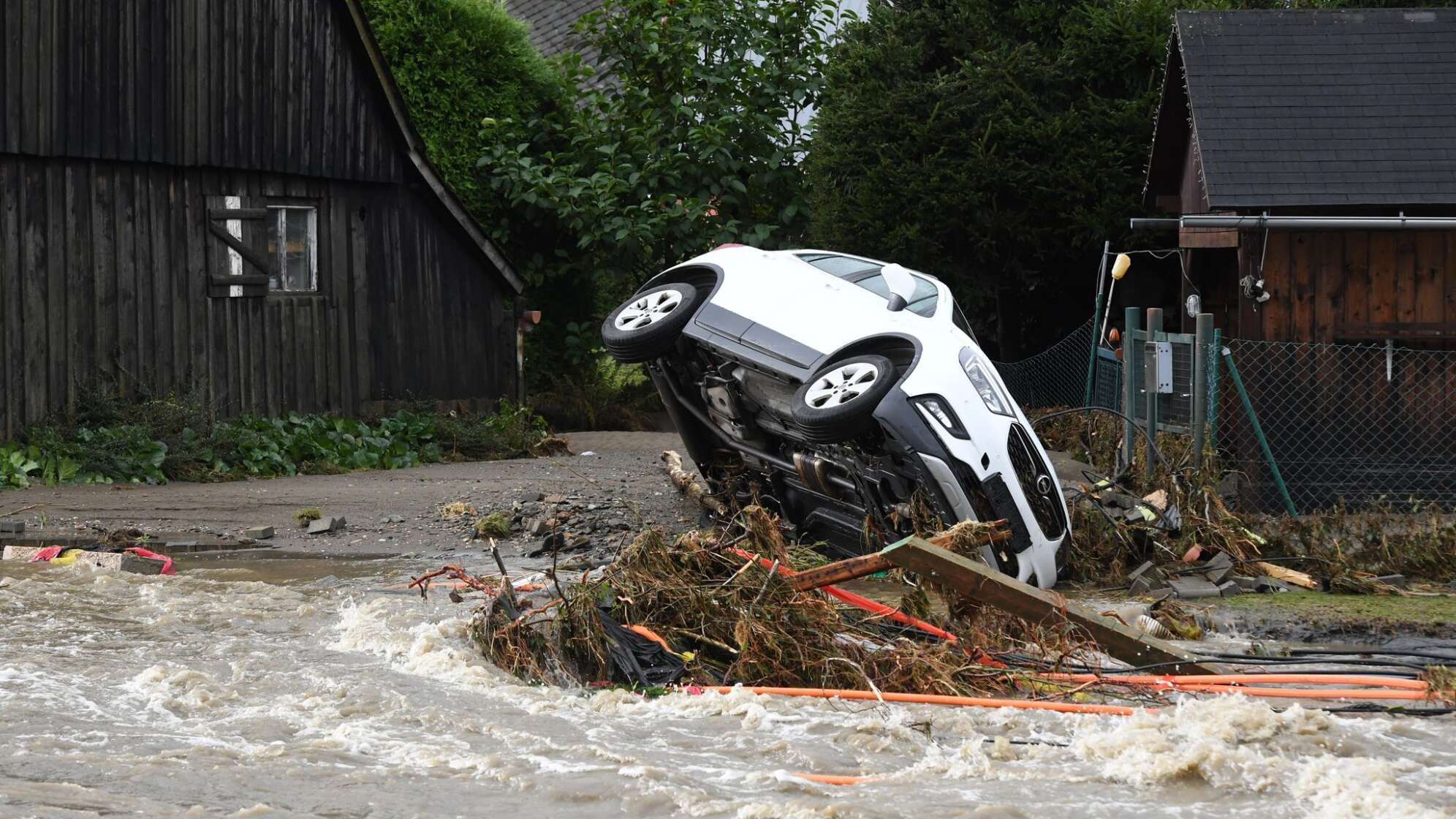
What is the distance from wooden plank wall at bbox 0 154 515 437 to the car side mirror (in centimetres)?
866

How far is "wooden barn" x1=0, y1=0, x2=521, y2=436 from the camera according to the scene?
1529cm

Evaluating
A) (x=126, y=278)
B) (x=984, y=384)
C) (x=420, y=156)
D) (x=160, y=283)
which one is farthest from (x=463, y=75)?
(x=984, y=384)

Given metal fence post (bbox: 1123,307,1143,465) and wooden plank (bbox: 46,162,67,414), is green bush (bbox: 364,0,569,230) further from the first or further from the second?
metal fence post (bbox: 1123,307,1143,465)

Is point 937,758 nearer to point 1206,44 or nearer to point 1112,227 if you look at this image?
point 1206,44

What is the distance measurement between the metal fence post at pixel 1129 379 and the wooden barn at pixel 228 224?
860 centimetres

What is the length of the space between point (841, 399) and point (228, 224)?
9924 mm

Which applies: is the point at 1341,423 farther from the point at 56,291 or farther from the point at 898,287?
the point at 56,291

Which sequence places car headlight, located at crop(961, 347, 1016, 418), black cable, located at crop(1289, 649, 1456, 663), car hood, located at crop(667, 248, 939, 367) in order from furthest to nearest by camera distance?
1. car hood, located at crop(667, 248, 939, 367)
2. car headlight, located at crop(961, 347, 1016, 418)
3. black cable, located at crop(1289, 649, 1456, 663)

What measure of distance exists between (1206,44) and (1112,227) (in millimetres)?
4233

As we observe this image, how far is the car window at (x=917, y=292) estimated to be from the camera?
10562 millimetres

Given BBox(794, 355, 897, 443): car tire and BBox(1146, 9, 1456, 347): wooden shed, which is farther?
BBox(1146, 9, 1456, 347): wooden shed

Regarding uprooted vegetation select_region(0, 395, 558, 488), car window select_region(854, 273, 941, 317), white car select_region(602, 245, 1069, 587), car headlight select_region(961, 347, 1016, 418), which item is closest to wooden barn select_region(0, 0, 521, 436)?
uprooted vegetation select_region(0, 395, 558, 488)

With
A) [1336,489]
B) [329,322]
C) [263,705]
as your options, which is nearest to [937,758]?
[263,705]

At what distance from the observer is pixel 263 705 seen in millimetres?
7242
